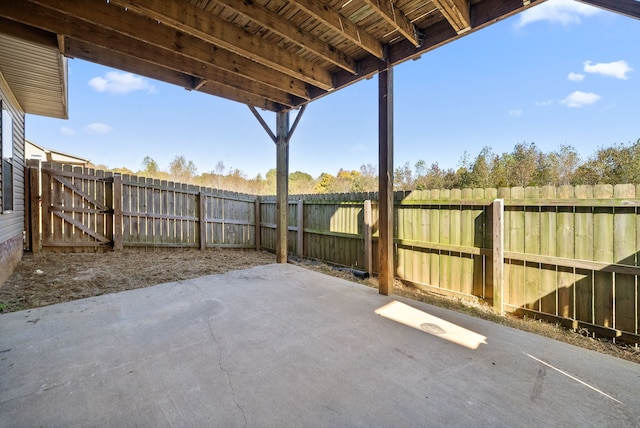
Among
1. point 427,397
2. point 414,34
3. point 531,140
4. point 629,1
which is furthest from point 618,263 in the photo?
point 531,140

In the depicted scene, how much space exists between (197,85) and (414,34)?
9.50ft

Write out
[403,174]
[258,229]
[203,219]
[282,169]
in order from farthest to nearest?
[403,174] → [258,229] → [203,219] → [282,169]

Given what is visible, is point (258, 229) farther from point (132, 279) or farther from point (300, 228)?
point (132, 279)

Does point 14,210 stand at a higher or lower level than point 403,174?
lower

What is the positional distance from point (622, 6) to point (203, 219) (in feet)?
23.9

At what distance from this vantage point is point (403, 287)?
4.34 meters

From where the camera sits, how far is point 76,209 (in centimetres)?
531

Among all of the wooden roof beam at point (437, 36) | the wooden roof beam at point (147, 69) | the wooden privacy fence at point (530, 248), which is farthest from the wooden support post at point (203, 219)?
the wooden roof beam at point (437, 36)

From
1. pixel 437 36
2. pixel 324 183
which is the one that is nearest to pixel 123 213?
pixel 437 36

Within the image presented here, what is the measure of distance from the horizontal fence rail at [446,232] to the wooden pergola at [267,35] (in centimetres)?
120

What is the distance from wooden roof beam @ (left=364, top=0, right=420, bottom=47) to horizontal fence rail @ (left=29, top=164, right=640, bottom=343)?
6.97 feet

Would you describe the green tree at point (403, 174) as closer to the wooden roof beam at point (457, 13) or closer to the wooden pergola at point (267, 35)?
the wooden pergola at point (267, 35)

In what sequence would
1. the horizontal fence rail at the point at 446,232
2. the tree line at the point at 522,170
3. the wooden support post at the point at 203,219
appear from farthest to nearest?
the tree line at the point at 522,170 → the wooden support post at the point at 203,219 → the horizontal fence rail at the point at 446,232

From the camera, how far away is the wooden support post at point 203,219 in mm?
6727
